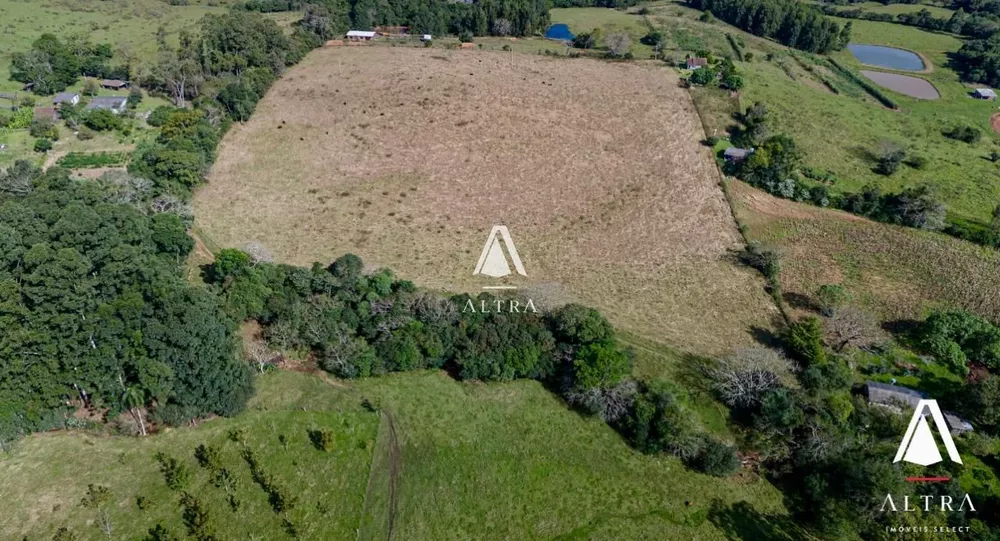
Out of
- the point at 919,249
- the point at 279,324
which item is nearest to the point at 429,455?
the point at 279,324

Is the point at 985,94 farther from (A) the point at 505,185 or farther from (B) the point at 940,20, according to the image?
(A) the point at 505,185

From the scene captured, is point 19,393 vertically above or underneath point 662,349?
above

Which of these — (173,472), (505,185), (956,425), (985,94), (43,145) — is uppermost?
(985,94)

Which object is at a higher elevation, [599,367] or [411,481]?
[599,367]

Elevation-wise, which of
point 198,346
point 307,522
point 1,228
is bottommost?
point 307,522

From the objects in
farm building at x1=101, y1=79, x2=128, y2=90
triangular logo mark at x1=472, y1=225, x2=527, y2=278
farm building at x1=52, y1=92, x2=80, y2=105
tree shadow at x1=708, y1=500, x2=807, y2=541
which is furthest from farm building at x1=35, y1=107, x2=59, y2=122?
tree shadow at x1=708, y1=500, x2=807, y2=541

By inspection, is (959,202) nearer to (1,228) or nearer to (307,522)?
(307,522)

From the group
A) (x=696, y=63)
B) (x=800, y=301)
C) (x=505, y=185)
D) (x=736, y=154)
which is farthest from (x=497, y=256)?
(x=696, y=63)
